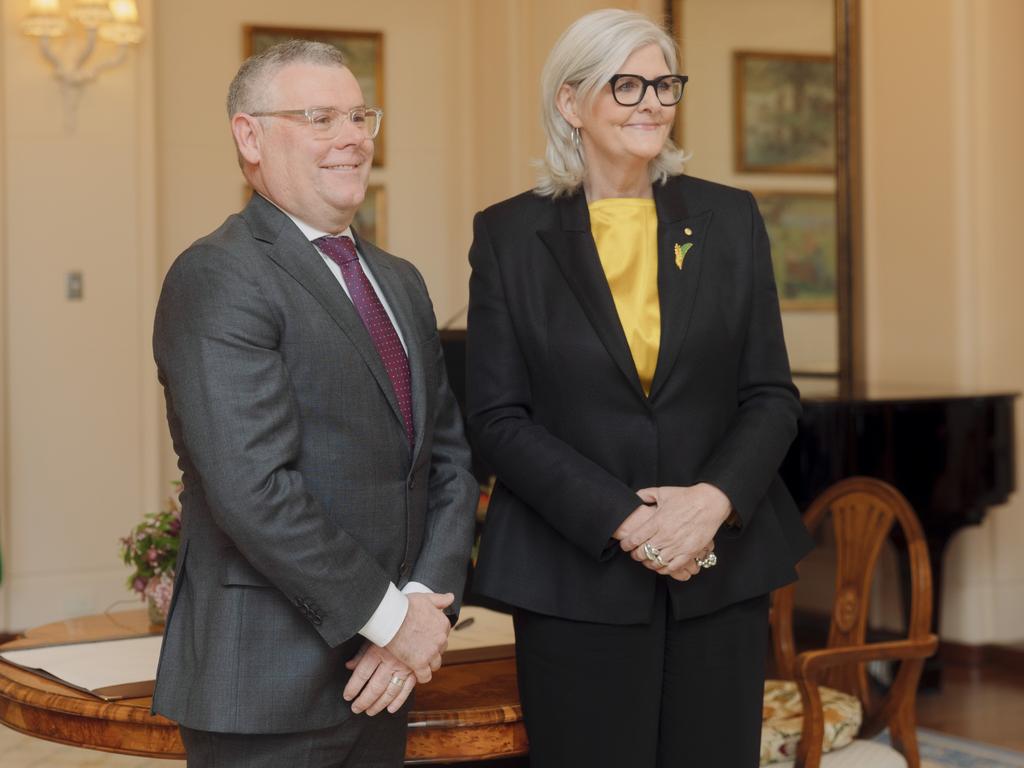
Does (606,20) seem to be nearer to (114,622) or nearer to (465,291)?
(114,622)

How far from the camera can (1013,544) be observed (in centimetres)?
609

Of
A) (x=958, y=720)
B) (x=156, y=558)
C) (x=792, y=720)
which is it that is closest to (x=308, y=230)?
(x=156, y=558)

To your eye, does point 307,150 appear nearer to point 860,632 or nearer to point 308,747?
point 308,747

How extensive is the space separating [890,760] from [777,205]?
14.1 ft

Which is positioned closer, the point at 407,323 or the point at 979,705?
the point at 407,323

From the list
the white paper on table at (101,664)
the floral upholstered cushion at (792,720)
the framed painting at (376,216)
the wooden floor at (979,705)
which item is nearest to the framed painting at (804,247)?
the wooden floor at (979,705)

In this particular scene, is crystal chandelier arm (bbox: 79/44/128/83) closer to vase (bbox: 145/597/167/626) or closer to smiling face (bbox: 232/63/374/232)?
vase (bbox: 145/597/167/626)

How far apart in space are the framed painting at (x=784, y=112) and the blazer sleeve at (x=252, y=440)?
521cm

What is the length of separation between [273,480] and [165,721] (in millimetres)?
596

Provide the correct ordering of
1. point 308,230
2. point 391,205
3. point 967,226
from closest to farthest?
point 308,230 < point 967,226 < point 391,205

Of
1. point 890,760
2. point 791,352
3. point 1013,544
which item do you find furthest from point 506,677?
point 791,352

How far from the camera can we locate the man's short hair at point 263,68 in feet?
6.88

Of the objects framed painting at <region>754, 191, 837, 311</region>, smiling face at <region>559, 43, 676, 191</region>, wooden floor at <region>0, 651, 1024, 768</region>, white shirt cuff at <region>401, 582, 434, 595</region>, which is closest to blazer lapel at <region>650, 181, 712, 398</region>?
smiling face at <region>559, 43, 676, 191</region>

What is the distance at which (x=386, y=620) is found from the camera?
2.04 m
